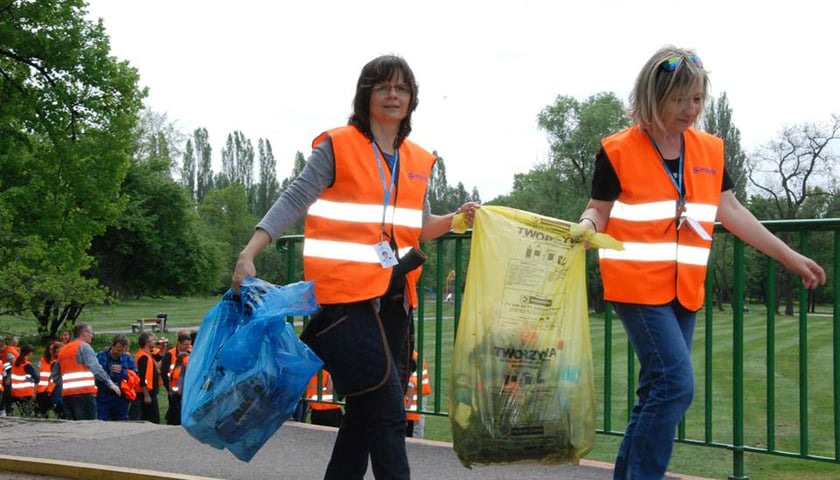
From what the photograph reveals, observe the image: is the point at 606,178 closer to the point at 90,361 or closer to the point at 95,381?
the point at 90,361

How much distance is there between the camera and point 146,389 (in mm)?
14234

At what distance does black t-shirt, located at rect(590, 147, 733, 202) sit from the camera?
11.1 feet

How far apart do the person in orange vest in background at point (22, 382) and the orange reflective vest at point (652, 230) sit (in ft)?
48.1

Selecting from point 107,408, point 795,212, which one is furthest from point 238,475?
point 795,212

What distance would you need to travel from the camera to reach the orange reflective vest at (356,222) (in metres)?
3.25

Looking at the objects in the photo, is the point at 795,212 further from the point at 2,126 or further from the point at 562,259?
the point at 562,259

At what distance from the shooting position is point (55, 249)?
25.5 meters

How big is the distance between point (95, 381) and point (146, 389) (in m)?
0.96

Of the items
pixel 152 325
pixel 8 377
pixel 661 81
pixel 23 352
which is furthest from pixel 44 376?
pixel 152 325

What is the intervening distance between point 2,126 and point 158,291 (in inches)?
998

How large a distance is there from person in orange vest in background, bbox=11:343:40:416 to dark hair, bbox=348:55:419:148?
14156 millimetres

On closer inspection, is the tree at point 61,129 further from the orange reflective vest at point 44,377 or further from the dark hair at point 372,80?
the dark hair at point 372,80

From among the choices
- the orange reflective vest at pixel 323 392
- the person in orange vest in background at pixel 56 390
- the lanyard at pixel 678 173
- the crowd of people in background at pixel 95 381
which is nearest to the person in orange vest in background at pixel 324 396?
the orange reflective vest at pixel 323 392

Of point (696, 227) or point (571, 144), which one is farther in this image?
point (571, 144)
